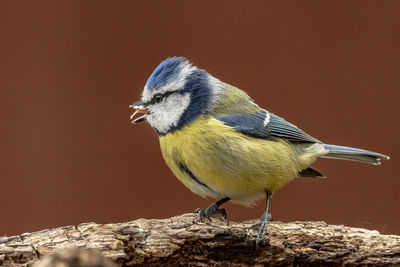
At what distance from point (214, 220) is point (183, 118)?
33cm

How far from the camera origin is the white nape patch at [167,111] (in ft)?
5.28

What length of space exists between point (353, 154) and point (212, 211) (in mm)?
Answer: 597

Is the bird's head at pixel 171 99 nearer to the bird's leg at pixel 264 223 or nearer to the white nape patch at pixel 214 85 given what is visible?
the white nape patch at pixel 214 85

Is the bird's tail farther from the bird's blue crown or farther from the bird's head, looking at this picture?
the bird's blue crown

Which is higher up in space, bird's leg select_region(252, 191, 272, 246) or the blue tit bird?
the blue tit bird

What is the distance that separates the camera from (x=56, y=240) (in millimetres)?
1334

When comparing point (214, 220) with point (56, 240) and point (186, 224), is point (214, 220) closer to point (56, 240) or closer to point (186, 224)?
point (186, 224)

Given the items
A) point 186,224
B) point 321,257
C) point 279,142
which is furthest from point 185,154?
point 321,257

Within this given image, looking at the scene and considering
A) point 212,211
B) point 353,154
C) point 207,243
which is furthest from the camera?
point 353,154

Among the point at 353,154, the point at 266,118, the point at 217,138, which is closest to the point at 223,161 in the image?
the point at 217,138

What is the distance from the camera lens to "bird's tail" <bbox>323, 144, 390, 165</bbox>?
1855 millimetres

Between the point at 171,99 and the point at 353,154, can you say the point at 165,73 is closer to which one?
the point at 171,99

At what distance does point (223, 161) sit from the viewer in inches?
59.0

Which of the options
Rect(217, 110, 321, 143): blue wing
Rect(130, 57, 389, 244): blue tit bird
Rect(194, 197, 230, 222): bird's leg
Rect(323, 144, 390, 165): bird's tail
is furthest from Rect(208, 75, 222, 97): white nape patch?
Rect(323, 144, 390, 165): bird's tail
